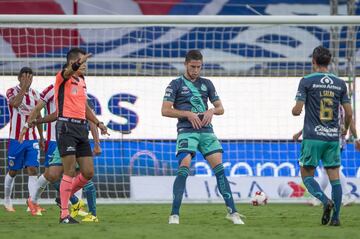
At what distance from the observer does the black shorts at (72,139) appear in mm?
10289

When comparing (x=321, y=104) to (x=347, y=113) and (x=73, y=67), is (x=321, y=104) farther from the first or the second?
(x=73, y=67)

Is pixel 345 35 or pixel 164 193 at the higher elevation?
pixel 345 35

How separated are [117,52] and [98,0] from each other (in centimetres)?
244

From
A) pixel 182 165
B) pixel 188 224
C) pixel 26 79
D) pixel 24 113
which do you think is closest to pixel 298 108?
pixel 182 165

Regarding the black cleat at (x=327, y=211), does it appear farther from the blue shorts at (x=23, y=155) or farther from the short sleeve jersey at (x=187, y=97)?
the blue shorts at (x=23, y=155)

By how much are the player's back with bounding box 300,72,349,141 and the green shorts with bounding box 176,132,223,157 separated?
109 centimetres

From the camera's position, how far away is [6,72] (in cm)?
1805

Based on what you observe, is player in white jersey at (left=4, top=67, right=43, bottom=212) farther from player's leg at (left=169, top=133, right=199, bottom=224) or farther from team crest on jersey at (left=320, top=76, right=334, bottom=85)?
team crest on jersey at (left=320, top=76, right=334, bottom=85)

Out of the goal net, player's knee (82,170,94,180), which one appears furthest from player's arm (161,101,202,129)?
the goal net

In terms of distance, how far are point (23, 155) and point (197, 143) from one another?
4843mm

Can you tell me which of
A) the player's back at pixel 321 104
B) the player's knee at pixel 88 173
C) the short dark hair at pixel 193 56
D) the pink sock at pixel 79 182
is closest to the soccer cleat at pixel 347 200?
the player's back at pixel 321 104

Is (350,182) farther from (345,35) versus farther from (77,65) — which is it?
(77,65)

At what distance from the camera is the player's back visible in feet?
34.5

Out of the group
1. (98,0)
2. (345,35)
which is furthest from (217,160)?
(98,0)
